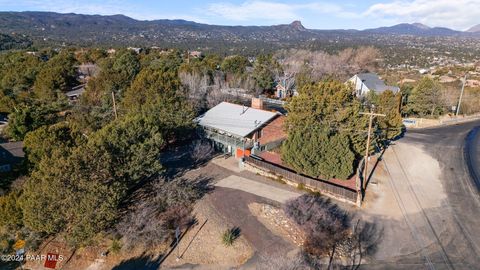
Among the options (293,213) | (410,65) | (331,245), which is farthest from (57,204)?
(410,65)

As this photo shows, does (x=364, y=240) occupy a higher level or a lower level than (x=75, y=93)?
lower

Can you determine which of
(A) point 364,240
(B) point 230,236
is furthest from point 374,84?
(B) point 230,236

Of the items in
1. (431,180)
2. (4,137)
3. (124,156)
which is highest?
(124,156)

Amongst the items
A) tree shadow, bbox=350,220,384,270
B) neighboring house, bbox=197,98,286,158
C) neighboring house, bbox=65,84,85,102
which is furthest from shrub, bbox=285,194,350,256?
neighboring house, bbox=65,84,85,102

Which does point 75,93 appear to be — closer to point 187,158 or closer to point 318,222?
point 187,158

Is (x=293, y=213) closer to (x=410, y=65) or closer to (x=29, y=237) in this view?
(x=29, y=237)

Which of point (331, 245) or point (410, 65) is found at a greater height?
point (410, 65)
